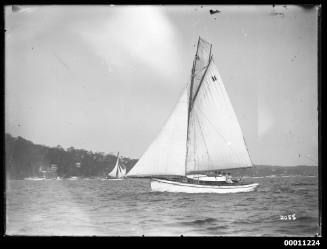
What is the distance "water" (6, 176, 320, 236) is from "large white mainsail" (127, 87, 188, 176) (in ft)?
3.64

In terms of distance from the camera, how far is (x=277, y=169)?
22.6ft

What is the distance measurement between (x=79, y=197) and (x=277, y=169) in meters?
2.99

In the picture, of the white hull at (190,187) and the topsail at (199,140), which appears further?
the white hull at (190,187)

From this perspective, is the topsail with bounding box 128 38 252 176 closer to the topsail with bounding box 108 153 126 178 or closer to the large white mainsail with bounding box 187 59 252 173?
the large white mainsail with bounding box 187 59 252 173

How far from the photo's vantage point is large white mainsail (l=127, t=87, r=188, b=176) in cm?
781

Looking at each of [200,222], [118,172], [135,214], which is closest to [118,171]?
[118,172]

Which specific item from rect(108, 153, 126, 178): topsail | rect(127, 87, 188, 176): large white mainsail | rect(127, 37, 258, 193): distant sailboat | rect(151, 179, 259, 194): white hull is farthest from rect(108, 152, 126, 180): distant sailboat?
rect(151, 179, 259, 194): white hull

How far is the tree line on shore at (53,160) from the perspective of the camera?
6.47 meters

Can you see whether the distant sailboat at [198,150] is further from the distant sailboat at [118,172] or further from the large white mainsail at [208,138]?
the distant sailboat at [118,172]

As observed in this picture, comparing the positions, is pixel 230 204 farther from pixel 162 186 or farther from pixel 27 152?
pixel 27 152

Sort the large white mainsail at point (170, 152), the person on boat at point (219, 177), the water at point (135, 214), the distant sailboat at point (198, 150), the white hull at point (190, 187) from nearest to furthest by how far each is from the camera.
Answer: the water at point (135, 214) → the large white mainsail at point (170, 152) → the distant sailboat at point (198, 150) → the white hull at point (190, 187) → the person on boat at point (219, 177)

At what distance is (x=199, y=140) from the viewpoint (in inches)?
369

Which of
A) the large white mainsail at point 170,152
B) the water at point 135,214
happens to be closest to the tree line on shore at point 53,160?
the water at point 135,214

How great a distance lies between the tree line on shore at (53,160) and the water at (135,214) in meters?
0.19
